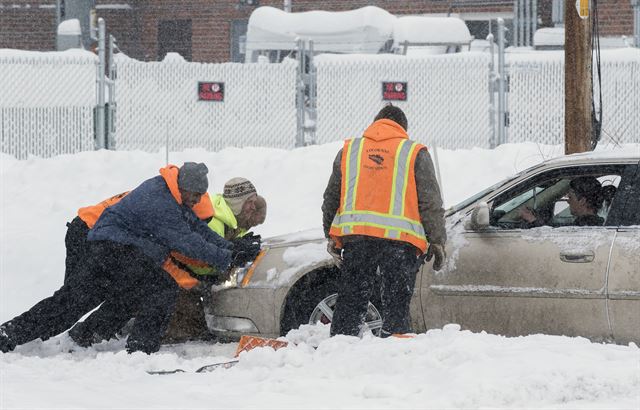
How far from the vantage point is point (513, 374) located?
6.02 meters

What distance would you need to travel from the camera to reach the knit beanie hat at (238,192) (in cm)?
866

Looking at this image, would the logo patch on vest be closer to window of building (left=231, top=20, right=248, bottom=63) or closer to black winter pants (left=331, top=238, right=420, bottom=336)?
black winter pants (left=331, top=238, right=420, bottom=336)

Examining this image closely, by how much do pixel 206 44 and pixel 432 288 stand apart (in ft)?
75.6

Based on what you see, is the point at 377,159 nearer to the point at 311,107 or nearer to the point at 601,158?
the point at 601,158

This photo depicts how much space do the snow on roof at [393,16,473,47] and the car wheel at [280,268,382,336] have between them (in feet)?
45.3

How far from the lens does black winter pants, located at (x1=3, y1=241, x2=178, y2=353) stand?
8.30m

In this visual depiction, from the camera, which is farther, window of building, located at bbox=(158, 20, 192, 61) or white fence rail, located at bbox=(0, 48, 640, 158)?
window of building, located at bbox=(158, 20, 192, 61)

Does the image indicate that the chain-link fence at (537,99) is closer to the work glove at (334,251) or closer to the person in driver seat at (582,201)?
the person in driver seat at (582,201)

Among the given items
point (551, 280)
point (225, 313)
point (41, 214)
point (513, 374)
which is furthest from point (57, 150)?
point (513, 374)

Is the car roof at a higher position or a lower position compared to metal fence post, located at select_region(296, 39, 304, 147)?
lower

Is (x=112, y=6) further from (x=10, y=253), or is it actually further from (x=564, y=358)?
(x=564, y=358)

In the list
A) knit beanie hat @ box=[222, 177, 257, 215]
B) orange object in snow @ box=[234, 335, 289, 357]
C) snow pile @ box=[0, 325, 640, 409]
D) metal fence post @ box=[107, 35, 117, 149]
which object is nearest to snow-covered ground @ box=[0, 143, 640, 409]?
snow pile @ box=[0, 325, 640, 409]

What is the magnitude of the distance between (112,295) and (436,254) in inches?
90.4

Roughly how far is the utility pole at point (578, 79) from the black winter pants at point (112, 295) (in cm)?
414
